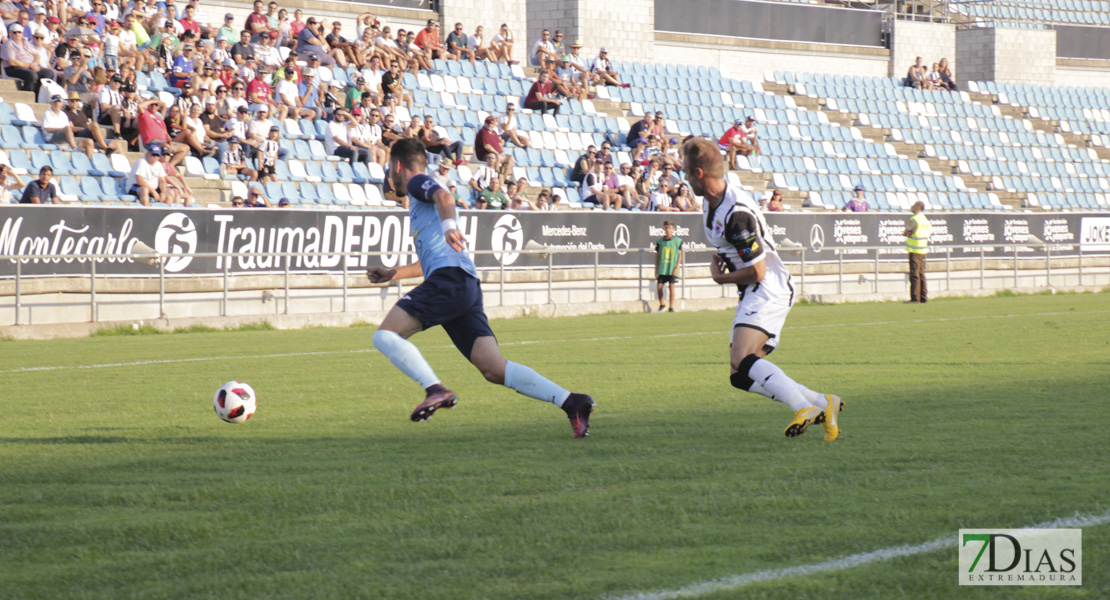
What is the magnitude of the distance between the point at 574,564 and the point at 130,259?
15556 mm

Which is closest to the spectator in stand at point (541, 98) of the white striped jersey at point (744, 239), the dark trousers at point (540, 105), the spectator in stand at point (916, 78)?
the dark trousers at point (540, 105)

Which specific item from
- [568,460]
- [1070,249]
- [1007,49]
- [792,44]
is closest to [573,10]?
[792,44]

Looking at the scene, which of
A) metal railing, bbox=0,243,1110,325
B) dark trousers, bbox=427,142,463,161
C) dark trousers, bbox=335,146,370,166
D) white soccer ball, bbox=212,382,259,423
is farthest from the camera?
dark trousers, bbox=427,142,463,161

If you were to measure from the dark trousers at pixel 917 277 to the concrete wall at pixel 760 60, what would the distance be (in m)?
12.7

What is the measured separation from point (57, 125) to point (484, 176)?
25.7ft

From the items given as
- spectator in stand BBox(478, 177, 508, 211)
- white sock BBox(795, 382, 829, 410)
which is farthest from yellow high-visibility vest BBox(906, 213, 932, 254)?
white sock BBox(795, 382, 829, 410)

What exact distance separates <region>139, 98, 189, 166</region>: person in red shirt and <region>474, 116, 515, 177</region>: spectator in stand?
6.39m

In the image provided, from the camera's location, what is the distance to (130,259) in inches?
730

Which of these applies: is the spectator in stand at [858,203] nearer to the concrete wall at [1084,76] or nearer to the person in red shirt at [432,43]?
the person in red shirt at [432,43]

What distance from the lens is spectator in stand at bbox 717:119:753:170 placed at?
101 feet

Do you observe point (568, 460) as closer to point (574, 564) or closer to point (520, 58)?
point (574, 564)

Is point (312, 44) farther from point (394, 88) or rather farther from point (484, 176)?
point (484, 176)

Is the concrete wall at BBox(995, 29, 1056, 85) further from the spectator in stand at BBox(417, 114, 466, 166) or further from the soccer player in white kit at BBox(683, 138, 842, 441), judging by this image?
the soccer player in white kit at BBox(683, 138, 842, 441)

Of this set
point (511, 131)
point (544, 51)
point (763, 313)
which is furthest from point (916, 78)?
point (763, 313)
